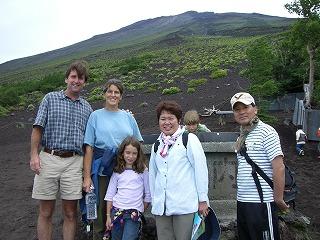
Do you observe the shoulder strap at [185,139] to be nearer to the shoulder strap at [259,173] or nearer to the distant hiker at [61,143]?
the shoulder strap at [259,173]

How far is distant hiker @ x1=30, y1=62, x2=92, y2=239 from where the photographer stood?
445 centimetres

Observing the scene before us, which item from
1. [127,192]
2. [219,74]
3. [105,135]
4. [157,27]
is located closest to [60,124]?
[105,135]

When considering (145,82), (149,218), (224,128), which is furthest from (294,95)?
(145,82)

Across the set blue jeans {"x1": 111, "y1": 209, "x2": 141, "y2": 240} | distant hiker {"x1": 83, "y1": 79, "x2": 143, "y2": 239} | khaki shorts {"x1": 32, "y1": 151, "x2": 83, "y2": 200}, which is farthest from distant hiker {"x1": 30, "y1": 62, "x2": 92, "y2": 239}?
blue jeans {"x1": 111, "y1": 209, "x2": 141, "y2": 240}

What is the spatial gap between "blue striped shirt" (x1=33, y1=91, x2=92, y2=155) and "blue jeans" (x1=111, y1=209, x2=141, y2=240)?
2.69 feet

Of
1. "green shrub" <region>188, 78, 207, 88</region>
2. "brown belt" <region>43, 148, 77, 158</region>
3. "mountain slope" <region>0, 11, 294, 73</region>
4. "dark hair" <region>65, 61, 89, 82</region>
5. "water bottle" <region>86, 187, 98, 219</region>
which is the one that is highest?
"mountain slope" <region>0, 11, 294, 73</region>

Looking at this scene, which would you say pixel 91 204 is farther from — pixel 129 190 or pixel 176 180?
pixel 176 180

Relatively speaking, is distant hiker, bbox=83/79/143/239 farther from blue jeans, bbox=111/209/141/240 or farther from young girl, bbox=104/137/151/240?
blue jeans, bbox=111/209/141/240

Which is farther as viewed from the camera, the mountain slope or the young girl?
the mountain slope

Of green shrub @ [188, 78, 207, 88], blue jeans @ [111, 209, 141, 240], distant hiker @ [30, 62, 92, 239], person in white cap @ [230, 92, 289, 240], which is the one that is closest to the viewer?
person in white cap @ [230, 92, 289, 240]

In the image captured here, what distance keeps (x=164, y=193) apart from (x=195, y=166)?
14.3 inches

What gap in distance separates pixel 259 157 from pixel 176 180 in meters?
0.73

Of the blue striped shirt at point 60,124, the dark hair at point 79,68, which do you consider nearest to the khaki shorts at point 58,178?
the blue striped shirt at point 60,124

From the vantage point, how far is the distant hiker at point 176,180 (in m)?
3.81
